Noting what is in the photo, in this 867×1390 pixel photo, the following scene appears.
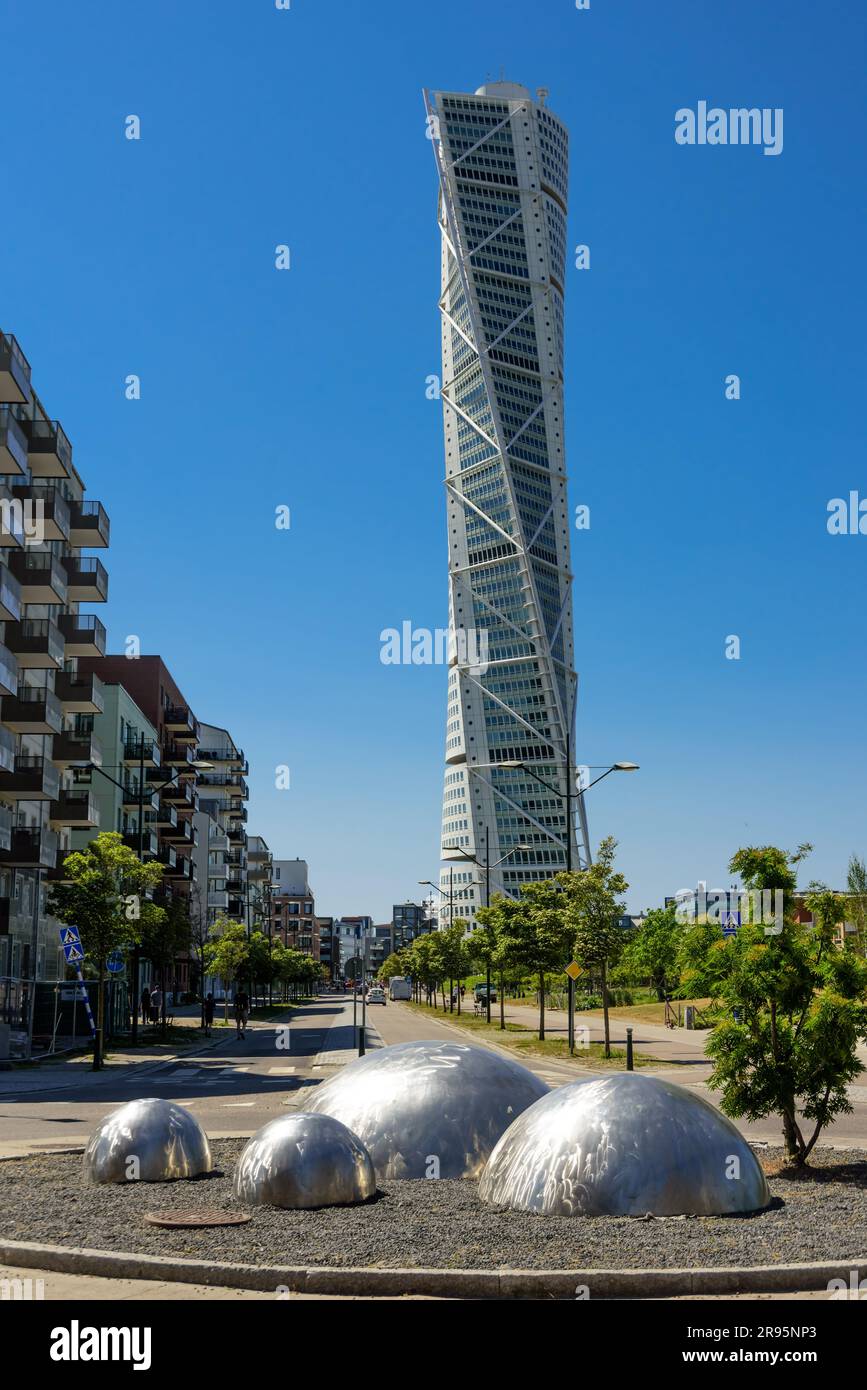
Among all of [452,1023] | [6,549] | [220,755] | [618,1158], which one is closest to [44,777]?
[6,549]

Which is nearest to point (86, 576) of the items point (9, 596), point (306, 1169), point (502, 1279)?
point (9, 596)

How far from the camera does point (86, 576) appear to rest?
56875mm

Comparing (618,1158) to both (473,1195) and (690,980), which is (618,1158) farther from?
(690,980)

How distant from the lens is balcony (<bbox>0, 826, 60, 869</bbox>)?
1818 inches

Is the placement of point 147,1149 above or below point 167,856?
below

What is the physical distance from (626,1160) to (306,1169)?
2615 millimetres

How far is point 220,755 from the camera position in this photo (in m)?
143

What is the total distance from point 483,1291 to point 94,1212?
13.8 ft

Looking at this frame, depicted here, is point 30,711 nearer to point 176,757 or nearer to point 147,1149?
point 147,1149

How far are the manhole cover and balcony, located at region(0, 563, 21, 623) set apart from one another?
35.8 m

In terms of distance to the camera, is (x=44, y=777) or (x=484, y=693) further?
(x=484, y=693)

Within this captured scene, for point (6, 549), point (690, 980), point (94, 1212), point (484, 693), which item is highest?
point (484, 693)

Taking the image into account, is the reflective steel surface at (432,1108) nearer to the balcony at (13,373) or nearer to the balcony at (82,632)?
the balcony at (13,373)

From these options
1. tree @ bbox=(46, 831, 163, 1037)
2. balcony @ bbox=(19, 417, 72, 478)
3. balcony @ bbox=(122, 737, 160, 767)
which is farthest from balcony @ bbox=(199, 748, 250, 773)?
tree @ bbox=(46, 831, 163, 1037)
